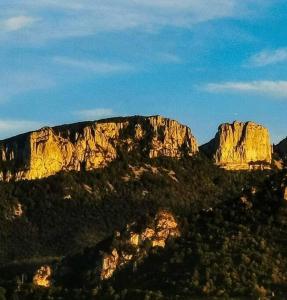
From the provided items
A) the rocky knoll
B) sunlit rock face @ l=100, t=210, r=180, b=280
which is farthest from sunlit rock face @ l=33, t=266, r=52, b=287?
sunlit rock face @ l=100, t=210, r=180, b=280

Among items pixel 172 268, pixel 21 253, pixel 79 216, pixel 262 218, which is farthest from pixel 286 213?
pixel 79 216

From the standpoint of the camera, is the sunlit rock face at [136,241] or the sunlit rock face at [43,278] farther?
the sunlit rock face at [43,278]

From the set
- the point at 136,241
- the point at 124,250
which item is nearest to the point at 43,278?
the point at 124,250

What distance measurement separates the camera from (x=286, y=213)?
6562 cm

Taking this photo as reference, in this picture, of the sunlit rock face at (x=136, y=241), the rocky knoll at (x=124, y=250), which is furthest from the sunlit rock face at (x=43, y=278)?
the sunlit rock face at (x=136, y=241)

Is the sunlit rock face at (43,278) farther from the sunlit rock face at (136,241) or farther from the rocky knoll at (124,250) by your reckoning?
the sunlit rock face at (136,241)

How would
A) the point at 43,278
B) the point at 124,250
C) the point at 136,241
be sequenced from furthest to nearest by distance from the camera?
1. the point at 43,278
2. the point at 136,241
3. the point at 124,250

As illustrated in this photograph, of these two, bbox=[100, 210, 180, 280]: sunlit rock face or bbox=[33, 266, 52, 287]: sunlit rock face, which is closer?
bbox=[100, 210, 180, 280]: sunlit rock face

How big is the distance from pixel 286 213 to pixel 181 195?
124184mm

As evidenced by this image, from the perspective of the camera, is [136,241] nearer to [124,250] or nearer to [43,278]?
[124,250]

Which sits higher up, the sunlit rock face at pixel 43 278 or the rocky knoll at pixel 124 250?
the rocky knoll at pixel 124 250

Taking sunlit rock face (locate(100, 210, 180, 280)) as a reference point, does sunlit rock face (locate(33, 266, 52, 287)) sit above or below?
below

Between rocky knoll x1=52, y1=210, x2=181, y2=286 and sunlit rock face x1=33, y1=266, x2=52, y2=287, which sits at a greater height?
rocky knoll x1=52, y1=210, x2=181, y2=286

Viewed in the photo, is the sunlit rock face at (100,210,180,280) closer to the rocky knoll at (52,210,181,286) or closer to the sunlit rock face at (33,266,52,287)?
the rocky knoll at (52,210,181,286)
